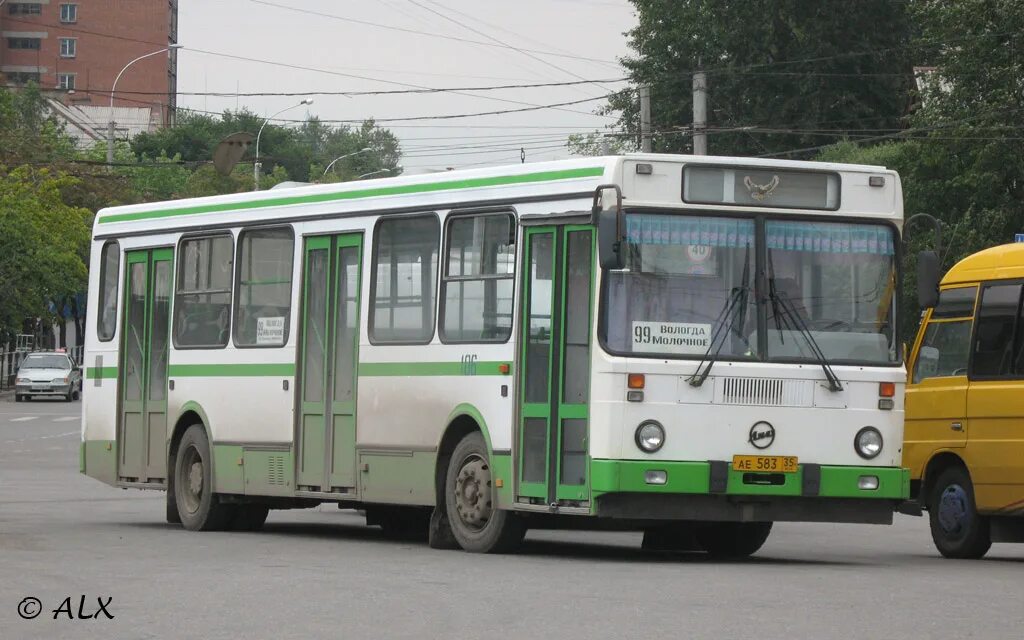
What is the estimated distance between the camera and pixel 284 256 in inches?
728

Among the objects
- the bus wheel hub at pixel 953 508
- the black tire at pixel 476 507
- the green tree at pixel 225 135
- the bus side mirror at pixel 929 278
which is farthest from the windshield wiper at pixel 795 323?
the green tree at pixel 225 135

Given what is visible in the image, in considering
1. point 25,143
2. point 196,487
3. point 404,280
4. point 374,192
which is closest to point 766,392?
point 404,280

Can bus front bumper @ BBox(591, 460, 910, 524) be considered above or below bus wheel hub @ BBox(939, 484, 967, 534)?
above

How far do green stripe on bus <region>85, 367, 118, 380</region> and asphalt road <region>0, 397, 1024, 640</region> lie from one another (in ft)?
5.49

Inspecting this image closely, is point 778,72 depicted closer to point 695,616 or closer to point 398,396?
point 398,396

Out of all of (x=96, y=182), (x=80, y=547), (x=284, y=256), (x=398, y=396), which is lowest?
(x=80, y=547)

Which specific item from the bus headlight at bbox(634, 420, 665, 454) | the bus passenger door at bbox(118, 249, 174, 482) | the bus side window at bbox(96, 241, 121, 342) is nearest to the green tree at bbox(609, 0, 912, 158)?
the bus side window at bbox(96, 241, 121, 342)

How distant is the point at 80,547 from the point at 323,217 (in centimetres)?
349

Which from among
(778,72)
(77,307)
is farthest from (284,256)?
(77,307)

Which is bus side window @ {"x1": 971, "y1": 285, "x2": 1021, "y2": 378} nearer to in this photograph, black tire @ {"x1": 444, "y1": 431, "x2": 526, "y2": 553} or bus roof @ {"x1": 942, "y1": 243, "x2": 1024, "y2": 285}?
bus roof @ {"x1": 942, "y1": 243, "x2": 1024, "y2": 285}

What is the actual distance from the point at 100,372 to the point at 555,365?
296 inches

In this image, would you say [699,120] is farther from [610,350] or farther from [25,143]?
[25,143]

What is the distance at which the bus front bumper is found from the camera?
14.4 meters

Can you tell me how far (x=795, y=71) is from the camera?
6644cm
